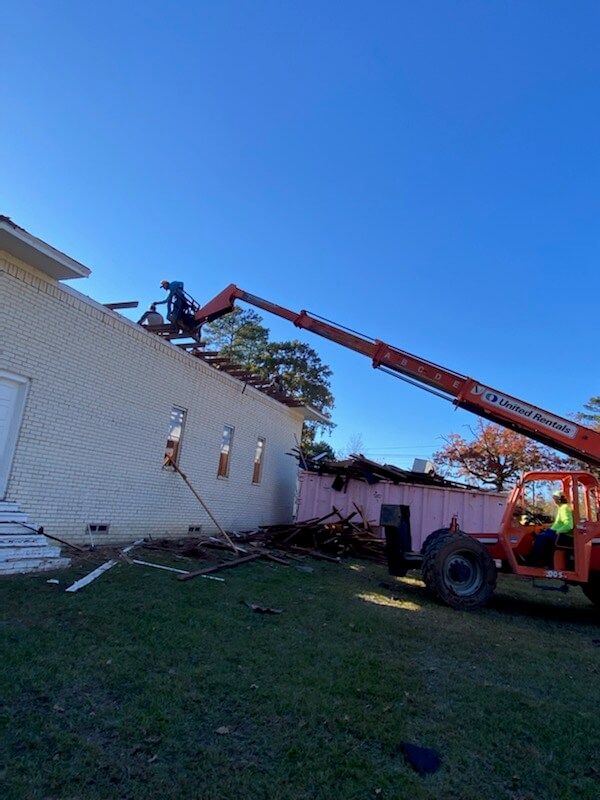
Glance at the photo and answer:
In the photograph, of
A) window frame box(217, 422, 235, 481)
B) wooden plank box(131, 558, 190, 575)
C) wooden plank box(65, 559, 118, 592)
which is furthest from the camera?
window frame box(217, 422, 235, 481)

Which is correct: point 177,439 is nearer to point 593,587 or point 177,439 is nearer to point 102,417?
point 102,417

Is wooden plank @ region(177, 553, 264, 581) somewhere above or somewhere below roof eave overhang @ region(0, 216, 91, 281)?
below

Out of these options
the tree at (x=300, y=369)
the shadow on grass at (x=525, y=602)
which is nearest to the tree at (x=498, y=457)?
the tree at (x=300, y=369)

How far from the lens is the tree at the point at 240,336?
28688 mm

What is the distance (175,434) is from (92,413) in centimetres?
290

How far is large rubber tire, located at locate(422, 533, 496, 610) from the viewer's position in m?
7.30

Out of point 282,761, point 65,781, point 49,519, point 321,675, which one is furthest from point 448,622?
point 49,519

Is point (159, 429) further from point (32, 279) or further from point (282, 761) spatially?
point (282, 761)

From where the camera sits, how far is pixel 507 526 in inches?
312

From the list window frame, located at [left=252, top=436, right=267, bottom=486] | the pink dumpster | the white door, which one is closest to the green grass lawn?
the white door

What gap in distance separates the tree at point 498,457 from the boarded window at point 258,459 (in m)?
15.6

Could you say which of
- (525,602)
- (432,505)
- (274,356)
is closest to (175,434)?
(432,505)

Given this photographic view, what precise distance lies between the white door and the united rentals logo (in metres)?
8.02

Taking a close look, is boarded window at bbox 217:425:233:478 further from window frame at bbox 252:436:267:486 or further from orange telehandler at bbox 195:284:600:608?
orange telehandler at bbox 195:284:600:608
